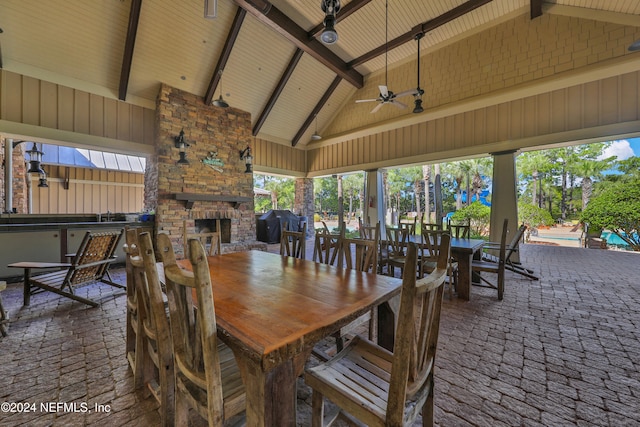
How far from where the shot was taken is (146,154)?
235 inches

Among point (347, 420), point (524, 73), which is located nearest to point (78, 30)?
point (347, 420)

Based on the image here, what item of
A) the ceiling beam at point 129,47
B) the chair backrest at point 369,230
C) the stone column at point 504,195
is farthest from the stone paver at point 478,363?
the ceiling beam at point 129,47

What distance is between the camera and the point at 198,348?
3.50 feet

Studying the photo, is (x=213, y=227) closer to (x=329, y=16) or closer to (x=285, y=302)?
(x=329, y=16)

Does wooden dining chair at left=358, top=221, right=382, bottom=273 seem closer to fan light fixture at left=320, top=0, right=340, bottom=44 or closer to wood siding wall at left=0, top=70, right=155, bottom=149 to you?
fan light fixture at left=320, top=0, right=340, bottom=44

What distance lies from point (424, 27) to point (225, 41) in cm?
460

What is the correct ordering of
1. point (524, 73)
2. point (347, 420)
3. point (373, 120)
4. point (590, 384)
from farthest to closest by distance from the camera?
point (373, 120) < point (524, 73) < point (590, 384) < point (347, 420)

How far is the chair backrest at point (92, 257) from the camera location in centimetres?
298

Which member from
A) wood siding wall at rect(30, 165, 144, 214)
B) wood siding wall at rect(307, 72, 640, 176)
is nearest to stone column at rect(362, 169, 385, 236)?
wood siding wall at rect(307, 72, 640, 176)

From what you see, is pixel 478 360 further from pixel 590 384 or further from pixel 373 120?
pixel 373 120

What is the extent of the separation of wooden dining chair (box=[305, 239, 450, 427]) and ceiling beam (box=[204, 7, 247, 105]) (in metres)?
6.18

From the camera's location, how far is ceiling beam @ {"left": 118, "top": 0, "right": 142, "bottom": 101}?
4395 millimetres

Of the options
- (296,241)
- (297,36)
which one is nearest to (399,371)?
(296,241)

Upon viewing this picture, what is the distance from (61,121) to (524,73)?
9.71 meters
